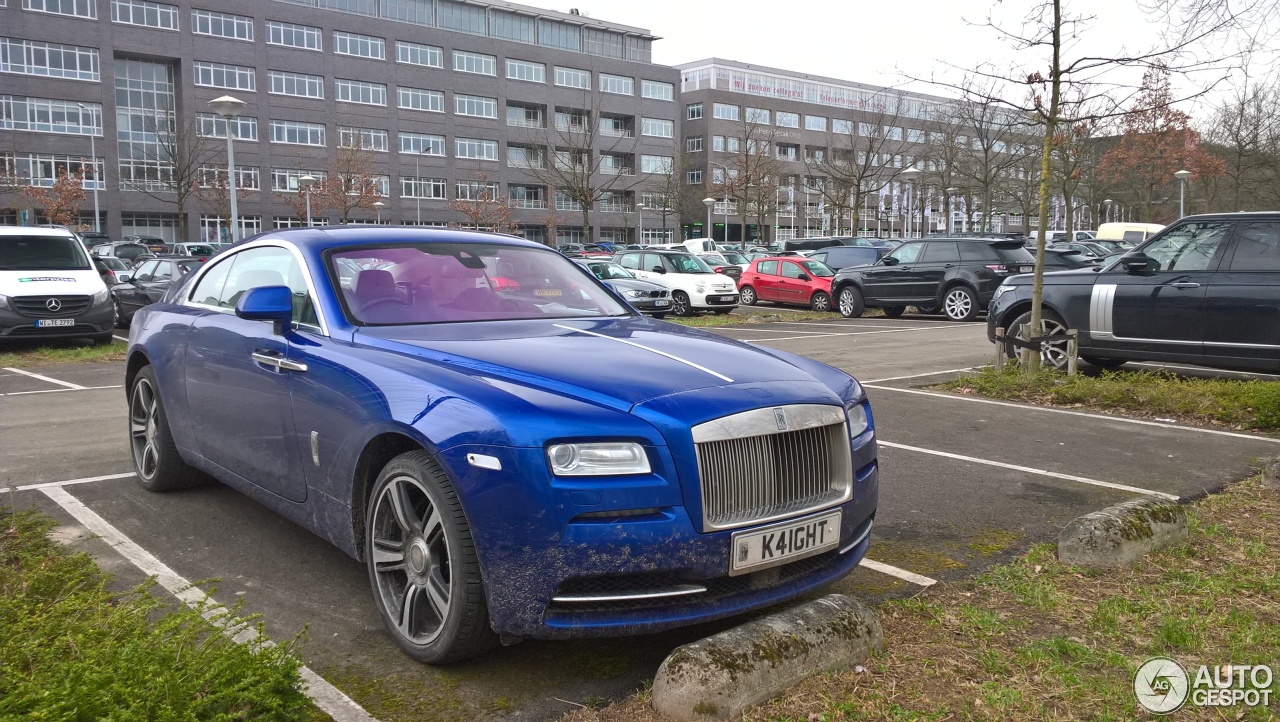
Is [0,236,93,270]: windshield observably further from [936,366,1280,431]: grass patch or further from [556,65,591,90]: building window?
[556,65,591,90]: building window

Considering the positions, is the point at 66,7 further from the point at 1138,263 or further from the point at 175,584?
the point at 175,584

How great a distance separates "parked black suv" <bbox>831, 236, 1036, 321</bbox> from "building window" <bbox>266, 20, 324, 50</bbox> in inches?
2196

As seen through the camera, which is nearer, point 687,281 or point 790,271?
point 687,281

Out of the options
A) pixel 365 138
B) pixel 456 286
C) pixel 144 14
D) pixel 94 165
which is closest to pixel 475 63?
pixel 365 138

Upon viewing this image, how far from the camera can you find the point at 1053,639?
3549 mm

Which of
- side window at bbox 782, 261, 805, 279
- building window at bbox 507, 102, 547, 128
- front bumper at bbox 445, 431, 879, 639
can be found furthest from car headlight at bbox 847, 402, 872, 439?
building window at bbox 507, 102, 547, 128

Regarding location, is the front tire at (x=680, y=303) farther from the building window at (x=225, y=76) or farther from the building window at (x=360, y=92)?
the building window at (x=360, y=92)

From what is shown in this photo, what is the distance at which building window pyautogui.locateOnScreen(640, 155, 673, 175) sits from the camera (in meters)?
85.9

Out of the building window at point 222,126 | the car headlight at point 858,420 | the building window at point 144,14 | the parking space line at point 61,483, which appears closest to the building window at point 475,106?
the building window at point 222,126

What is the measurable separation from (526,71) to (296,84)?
19247 mm

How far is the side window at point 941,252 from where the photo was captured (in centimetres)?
2144

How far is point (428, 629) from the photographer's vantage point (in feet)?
11.3

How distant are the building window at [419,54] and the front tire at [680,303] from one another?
181 ft

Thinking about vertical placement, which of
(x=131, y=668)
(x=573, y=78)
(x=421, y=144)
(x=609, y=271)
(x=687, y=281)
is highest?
(x=573, y=78)
